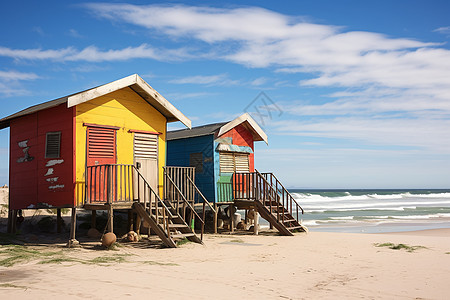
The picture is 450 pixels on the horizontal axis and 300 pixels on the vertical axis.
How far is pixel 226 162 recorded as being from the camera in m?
19.5

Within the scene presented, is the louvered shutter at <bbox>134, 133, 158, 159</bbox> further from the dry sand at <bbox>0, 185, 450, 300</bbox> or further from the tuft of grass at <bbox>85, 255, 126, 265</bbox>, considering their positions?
the tuft of grass at <bbox>85, 255, 126, 265</bbox>

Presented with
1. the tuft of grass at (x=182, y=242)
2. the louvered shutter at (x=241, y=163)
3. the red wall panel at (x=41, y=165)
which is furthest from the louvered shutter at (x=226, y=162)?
the red wall panel at (x=41, y=165)

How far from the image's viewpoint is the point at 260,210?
60.0 ft

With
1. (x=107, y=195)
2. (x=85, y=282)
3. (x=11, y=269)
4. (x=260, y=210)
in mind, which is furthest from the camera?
(x=260, y=210)

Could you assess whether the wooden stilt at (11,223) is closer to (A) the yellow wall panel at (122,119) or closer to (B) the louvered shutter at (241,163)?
(A) the yellow wall panel at (122,119)

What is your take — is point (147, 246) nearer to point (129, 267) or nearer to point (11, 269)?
point (129, 267)

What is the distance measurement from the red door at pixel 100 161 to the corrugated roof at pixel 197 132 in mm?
5734

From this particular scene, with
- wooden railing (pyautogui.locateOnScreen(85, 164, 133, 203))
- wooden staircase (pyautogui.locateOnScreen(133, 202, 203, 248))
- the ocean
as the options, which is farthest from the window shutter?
the ocean

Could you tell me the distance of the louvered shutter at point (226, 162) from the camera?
1933 cm

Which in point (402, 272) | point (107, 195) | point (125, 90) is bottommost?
point (402, 272)

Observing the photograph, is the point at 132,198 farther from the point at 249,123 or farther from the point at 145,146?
the point at 249,123

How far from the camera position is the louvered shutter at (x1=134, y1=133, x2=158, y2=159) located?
14906 mm

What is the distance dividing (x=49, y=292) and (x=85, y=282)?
0.89 m

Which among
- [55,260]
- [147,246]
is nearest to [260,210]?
[147,246]
